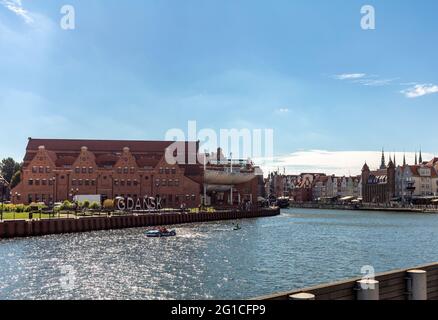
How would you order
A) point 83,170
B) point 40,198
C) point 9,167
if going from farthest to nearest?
point 9,167 → point 83,170 → point 40,198

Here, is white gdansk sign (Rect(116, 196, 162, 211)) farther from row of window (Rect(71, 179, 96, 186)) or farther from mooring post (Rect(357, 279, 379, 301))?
mooring post (Rect(357, 279, 379, 301))

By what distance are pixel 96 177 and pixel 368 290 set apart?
392 feet

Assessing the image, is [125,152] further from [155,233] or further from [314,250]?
[314,250]

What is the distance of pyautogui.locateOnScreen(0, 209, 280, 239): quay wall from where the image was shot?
217ft

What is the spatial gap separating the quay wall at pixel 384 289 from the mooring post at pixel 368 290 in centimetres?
13

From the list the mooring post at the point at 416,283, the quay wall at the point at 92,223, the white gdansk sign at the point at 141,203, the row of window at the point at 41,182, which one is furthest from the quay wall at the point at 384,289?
the row of window at the point at 41,182

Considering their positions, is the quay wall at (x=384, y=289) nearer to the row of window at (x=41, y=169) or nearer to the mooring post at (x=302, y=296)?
the mooring post at (x=302, y=296)

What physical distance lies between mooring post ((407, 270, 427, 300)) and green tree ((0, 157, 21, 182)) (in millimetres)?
184172

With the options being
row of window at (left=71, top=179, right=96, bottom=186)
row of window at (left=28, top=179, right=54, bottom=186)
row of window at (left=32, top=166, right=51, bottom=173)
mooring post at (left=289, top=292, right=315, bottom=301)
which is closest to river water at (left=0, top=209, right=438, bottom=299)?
mooring post at (left=289, top=292, right=315, bottom=301)

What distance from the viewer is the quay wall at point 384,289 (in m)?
12.6

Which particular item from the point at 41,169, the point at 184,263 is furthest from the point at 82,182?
the point at 184,263

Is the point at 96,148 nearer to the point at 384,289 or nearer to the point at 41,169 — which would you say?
the point at 41,169

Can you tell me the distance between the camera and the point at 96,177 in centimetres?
12706
